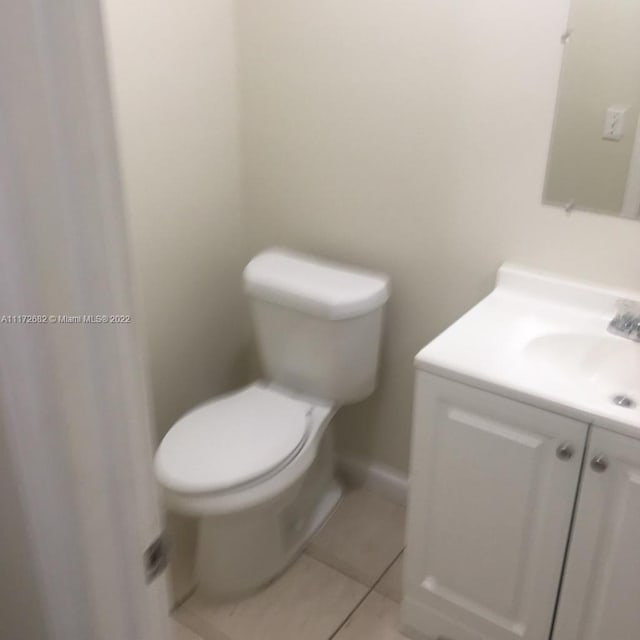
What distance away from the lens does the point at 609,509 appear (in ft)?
4.60

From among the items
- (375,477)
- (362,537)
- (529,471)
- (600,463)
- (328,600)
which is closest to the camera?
(600,463)

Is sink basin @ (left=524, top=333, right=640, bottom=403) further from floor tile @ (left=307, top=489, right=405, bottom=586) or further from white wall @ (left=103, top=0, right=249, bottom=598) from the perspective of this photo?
white wall @ (left=103, top=0, right=249, bottom=598)

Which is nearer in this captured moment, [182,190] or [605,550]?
[605,550]

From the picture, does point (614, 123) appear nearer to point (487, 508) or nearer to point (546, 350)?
point (546, 350)

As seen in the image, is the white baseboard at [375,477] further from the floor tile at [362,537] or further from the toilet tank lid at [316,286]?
the toilet tank lid at [316,286]

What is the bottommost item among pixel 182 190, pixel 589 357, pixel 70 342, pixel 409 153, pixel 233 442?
pixel 233 442

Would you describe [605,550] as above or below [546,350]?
below

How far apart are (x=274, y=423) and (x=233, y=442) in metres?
0.13

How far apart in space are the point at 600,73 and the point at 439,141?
1.32 ft

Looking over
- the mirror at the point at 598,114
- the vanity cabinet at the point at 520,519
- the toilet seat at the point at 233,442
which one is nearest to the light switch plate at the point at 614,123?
the mirror at the point at 598,114

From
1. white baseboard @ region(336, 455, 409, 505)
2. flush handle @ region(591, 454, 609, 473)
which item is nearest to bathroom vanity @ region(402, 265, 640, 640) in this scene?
flush handle @ region(591, 454, 609, 473)

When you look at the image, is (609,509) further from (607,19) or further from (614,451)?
(607,19)

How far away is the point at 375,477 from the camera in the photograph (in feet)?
7.71

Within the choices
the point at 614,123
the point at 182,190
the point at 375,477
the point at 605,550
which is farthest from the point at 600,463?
the point at 182,190
